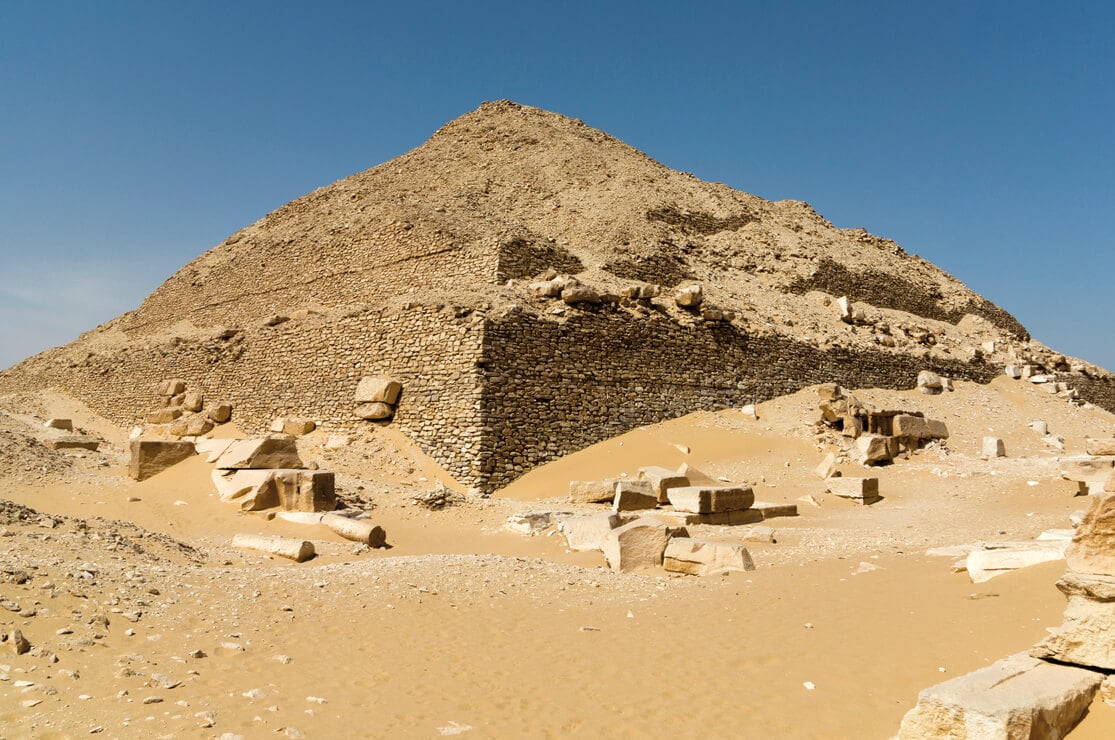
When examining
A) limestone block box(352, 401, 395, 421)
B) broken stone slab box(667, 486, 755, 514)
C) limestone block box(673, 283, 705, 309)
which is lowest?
broken stone slab box(667, 486, 755, 514)

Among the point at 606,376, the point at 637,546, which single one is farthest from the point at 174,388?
the point at 637,546

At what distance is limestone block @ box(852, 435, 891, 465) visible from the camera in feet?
58.6

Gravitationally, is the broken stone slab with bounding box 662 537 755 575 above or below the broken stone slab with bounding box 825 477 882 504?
Result: below

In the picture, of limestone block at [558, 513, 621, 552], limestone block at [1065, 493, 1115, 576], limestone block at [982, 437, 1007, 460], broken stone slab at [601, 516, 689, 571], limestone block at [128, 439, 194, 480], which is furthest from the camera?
limestone block at [982, 437, 1007, 460]

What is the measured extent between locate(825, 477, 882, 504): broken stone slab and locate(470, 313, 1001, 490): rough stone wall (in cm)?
486

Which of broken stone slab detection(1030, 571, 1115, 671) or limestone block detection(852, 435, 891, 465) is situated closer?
broken stone slab detection(1030, 571, 1115, 671)

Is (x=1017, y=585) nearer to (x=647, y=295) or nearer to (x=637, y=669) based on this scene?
(x=637, y=669)

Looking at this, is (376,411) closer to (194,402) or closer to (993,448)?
(194,402)

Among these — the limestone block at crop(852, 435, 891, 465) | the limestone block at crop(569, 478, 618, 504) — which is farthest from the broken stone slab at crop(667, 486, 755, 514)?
the limestone block at crop(852, 435, 891, 465)

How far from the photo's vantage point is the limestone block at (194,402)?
23.4 meters

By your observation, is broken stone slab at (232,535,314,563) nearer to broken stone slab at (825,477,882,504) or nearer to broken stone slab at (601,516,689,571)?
broken stone slab at (601,516,689,571)

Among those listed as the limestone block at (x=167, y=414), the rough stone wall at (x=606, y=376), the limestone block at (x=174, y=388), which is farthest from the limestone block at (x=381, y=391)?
the limestone block at (x=174, y=388)

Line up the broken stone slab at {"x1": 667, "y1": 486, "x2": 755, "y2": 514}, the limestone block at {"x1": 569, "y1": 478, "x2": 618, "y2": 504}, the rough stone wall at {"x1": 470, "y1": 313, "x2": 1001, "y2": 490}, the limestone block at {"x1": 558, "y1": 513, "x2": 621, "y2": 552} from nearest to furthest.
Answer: the limestone block at {"x1": 558, "y1": 513, "x2": 621, "y2": 552}, the broken stone slab at {"x1": 667, "y1": 486, "x2": 755, "y2": 514}, the limestone block at {"x1": 569, "y1": 478, "x2": 618, "y2": 504}, the rough stone wall at {"x1": 470, "y1": 313, "x2": 1001, "y2": 490}

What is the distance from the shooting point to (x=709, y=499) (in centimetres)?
1203
